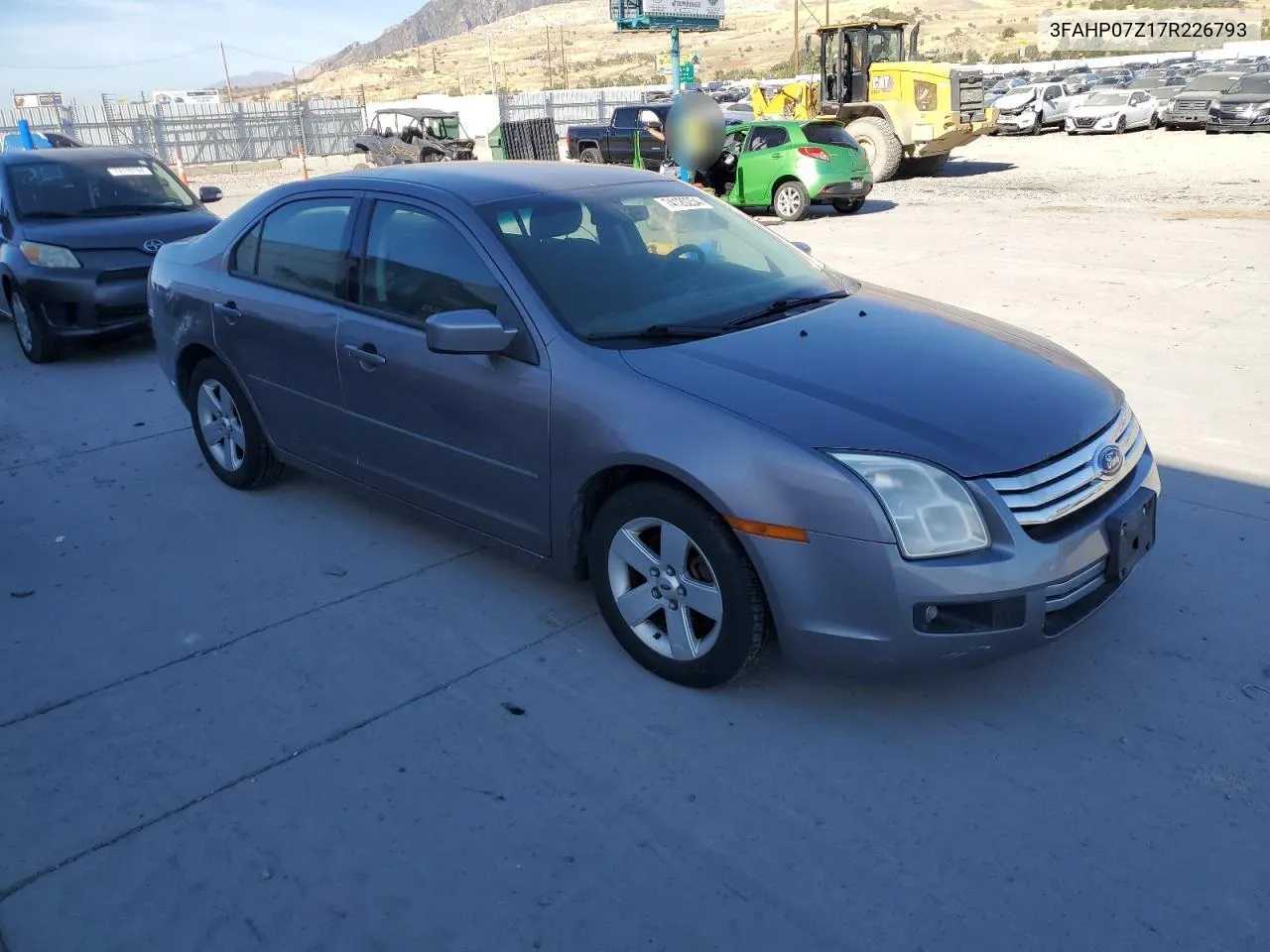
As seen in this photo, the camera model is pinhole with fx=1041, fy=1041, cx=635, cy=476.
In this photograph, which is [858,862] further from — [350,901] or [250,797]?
[250,797]

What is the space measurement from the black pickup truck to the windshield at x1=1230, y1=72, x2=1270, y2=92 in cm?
1416

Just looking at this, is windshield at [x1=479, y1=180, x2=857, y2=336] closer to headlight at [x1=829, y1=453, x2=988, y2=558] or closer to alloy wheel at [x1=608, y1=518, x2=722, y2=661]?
alloy wheel at [x1=608, y1=518, x2=722, y2=661]

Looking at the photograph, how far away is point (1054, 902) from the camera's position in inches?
98.9

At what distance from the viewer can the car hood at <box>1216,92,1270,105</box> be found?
2477cm

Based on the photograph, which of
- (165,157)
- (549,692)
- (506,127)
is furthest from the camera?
(165,157)

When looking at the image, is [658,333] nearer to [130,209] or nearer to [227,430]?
[227,430]

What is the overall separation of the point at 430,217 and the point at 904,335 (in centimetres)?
184

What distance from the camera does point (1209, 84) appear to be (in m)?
27.7

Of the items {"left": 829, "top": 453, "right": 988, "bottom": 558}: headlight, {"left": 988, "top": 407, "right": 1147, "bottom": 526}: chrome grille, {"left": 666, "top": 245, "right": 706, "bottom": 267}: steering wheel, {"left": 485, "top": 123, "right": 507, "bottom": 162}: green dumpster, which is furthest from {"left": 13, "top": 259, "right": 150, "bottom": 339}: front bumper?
{"left": 485, "top": 123, "right": 507, "bottom": 162}: green dumpster

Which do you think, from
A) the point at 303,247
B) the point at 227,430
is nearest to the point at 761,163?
the point at 227,430

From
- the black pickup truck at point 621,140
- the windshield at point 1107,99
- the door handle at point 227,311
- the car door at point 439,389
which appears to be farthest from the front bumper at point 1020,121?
the car door at point 439,389

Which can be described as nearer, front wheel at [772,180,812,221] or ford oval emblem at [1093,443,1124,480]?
ford oval emblem at [1093,443,1124,480]

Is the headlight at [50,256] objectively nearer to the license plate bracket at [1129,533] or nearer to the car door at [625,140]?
the license plate bracket at [1129,533]

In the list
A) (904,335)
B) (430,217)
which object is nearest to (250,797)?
(430,217)
